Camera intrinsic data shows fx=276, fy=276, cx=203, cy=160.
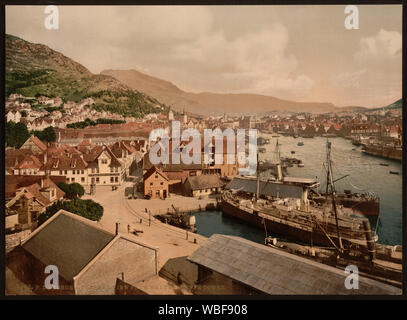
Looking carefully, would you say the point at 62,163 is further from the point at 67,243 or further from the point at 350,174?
the point at 350,174

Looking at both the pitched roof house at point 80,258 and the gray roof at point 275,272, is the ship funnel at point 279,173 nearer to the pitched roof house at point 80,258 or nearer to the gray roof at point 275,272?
the gray roof at point 275,272

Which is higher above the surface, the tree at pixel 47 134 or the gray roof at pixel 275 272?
the tree at pixel 47 134

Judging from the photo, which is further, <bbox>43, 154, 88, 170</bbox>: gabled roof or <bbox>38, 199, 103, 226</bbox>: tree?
<bbox>43, 154, 88, 170</bbox>: gabled roof

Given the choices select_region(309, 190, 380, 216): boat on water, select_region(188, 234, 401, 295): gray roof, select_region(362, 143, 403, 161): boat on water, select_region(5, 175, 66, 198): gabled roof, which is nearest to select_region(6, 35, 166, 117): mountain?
select_region(5, 175, 66, 198): gabled roof

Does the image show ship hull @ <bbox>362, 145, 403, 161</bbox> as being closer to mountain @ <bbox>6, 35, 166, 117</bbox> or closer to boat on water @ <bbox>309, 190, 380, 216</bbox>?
boat on water @ <bbox>309, 190, 380, 216</bbox>

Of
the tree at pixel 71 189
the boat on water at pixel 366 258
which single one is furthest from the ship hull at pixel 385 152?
the tree at pixel 71 189

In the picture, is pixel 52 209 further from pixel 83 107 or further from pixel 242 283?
pixel 242 283
